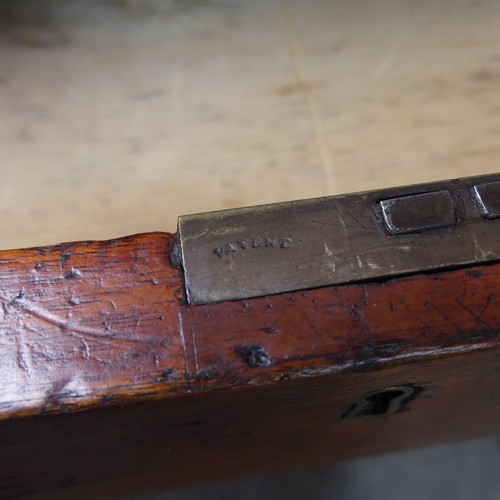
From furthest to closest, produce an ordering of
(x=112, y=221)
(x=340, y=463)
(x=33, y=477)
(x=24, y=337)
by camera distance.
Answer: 1. (x=340, y=463)
2. (x=112, y=221)
3. (x=33, y=477)
4. (x=24, y=337)

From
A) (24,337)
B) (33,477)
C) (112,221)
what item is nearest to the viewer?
(24,337)

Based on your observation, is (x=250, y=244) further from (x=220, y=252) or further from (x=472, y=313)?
(x=472, y=313)

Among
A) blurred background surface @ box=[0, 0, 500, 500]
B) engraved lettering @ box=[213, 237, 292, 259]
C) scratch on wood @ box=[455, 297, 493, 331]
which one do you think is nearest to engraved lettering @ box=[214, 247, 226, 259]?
engraved lettering @ box=[213, 237, 292, 259]

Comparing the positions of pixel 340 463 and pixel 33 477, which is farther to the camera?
pixel 340 463

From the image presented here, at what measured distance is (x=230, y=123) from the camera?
988 millimetres

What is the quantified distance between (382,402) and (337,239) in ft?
0.68

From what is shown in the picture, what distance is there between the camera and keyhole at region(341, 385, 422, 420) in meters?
0.62

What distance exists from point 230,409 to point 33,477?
0.76 ft

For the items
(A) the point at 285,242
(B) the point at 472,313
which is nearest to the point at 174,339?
(A) the point at 285,242

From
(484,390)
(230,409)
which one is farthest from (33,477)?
(484,390)

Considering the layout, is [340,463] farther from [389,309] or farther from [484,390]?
[389,309]

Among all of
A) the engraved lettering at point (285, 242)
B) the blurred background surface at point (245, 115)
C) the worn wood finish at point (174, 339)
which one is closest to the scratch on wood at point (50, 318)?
the worn wood finish at point (174, 339)

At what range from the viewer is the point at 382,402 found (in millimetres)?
662

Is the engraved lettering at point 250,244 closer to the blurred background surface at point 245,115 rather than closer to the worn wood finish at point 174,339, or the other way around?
the worn wood finish at point 174,339
